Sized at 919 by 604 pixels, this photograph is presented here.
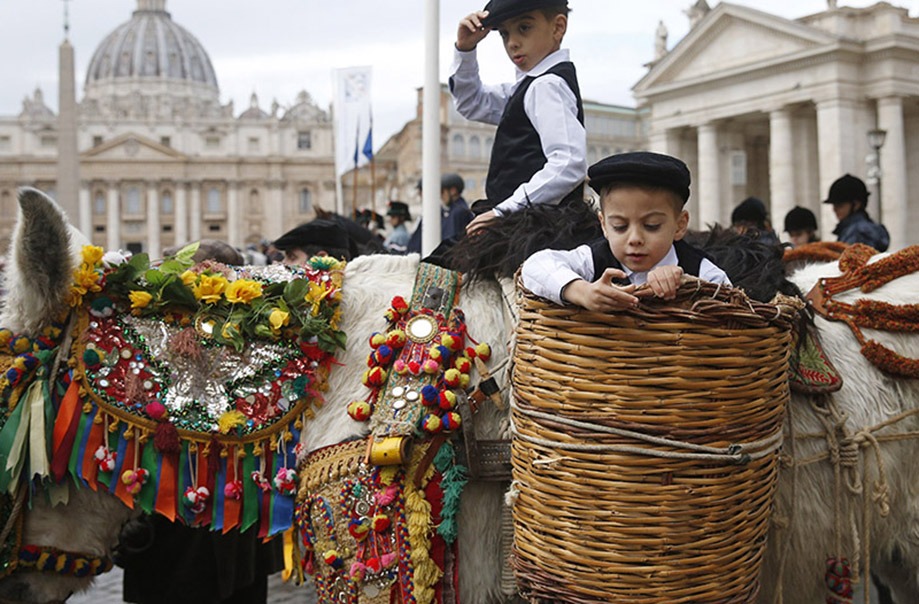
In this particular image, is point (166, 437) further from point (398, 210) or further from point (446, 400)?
point (398, 210)

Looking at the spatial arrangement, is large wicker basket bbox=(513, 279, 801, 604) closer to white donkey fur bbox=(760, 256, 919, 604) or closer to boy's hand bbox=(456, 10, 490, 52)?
white donkey fur bbox=(760, 256, 919, 604)

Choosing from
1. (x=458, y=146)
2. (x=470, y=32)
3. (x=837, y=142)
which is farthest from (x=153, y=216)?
(x=470, y=32)

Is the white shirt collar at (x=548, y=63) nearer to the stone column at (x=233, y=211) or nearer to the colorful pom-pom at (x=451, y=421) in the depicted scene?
the colorful pom-pom at (x=451, y=421)

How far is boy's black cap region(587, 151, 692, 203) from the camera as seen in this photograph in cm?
230

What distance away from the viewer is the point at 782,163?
43906mm

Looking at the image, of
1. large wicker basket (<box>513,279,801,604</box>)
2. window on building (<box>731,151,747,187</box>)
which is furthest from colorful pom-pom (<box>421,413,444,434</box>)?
window on building (<box>731,151,747,187</box>)

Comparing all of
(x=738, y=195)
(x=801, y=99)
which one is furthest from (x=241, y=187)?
(x=801, y=99)

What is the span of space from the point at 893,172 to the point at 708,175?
8.65m

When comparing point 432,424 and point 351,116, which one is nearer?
point 432,424

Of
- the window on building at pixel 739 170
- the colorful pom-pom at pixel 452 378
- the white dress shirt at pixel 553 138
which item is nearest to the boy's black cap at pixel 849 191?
the white dress shirt at pixel 553 138

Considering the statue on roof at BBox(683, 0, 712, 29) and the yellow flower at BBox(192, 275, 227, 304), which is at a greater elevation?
the statue on roof at BBox(683, 0, 712, 29)

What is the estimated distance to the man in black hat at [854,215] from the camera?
8172 mm

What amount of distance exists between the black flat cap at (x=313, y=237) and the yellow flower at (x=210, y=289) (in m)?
2.30

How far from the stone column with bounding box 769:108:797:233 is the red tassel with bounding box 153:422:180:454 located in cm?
4361
